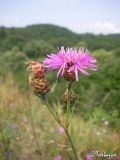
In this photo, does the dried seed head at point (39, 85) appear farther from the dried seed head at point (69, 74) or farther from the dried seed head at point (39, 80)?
the dried seed head at point (69, 74)

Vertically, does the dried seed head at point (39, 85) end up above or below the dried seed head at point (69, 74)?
below

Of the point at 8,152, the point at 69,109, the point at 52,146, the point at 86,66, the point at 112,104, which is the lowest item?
the point at 112,104

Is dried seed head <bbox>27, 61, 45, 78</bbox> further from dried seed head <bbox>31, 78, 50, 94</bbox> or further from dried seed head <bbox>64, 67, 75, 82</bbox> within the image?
dried seed head <bbox>64, 67, 75, 82</bbox>

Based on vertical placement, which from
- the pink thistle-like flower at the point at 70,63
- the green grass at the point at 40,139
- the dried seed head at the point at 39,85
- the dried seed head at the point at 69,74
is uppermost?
the pink thistle-like flower at the point at 70,63

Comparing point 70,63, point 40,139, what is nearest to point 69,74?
point 70,63

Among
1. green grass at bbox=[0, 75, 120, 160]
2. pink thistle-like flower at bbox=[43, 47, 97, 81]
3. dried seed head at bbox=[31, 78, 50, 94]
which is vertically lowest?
green grass at bbox=[0, 75, 120, 160]

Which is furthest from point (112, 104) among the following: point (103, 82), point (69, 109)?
point (69, 109)

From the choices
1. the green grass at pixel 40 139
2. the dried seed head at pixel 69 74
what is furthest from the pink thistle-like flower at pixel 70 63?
the green grass at pixel 40 139

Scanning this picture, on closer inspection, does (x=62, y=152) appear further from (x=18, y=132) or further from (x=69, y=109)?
(x=69, y=109)

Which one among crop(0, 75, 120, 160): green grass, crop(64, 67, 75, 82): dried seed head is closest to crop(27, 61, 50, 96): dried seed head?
crop(64, 67, 75, 82): dried seed head
